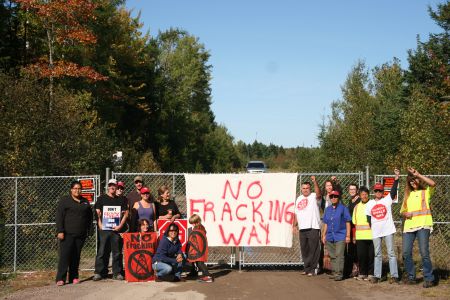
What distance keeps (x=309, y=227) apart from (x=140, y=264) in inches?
134

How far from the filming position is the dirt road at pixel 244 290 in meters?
9.20

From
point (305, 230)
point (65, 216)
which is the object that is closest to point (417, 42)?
point (305, 230)

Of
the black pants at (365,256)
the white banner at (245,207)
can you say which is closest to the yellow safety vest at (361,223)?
the black pants at (365,256)

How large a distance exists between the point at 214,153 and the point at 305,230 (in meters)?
55.6

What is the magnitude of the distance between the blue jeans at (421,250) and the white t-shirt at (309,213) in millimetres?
1763

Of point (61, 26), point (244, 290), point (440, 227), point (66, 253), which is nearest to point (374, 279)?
point (244, 290)

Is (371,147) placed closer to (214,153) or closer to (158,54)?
(158,54)

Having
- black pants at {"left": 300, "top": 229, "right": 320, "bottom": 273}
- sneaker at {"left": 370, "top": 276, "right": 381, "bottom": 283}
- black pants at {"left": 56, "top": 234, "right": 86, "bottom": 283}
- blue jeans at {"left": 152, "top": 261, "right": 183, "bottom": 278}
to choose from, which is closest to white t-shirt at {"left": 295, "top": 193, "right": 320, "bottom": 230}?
black pants at {"left": 300, "top": 229, "right": 320, "bottom": 273}

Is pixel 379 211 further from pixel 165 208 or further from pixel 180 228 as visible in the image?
pixel 165 208

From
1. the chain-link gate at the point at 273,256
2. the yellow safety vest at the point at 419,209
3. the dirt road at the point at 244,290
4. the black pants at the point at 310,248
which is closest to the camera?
the dirt road at the point at 244,290

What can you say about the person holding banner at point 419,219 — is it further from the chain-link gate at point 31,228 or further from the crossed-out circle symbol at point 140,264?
the chain-link gate at point 31,228

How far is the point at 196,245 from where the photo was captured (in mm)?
10625

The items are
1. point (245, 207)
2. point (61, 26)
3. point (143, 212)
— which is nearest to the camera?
point (143, 212)

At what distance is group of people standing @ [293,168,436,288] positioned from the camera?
9.66 metres
